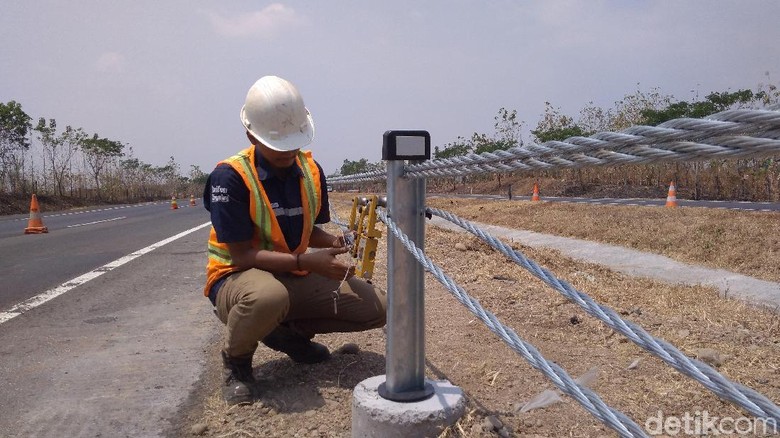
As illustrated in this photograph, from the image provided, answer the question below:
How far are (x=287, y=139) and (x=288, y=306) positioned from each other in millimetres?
749

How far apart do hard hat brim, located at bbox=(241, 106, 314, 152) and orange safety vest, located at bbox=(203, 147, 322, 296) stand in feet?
0.42

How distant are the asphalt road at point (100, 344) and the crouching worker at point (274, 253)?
469 millimetres

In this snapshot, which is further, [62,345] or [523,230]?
[523,230]

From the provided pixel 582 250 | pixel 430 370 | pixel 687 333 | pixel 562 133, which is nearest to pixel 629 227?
pixel 582 250

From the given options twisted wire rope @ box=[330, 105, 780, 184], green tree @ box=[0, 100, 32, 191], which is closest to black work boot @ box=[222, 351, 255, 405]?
twisted wire rope @ box=[330, 105, 780, 184]

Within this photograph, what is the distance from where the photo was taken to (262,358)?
315 cm

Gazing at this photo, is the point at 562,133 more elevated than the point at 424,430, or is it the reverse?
the point at 562,133

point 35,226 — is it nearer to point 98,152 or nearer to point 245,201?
point 245,201

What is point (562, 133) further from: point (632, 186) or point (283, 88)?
point (283, 88)

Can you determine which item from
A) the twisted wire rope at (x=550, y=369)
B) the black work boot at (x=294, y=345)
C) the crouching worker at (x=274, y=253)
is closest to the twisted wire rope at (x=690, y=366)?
the twisted wire rope at (x=550, y=369)

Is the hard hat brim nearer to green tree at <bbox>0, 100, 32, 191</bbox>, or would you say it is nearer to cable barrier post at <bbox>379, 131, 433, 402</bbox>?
cable barrier post at <bbox>379, 131, 433, 402</bbox>

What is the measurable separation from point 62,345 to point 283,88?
2.17m

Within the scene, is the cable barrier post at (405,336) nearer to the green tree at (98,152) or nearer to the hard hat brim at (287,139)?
the hard hat brim at (287,139)

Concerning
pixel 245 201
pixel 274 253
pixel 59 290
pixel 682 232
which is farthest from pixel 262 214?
pixel 682 232
